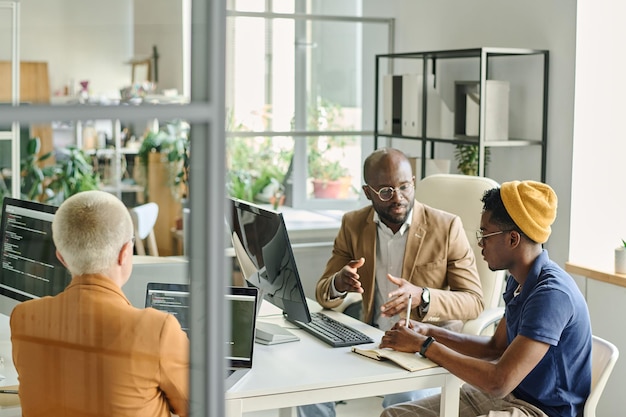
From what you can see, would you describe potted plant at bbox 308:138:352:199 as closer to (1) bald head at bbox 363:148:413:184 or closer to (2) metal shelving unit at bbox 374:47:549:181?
(2) metal shelving unit at bbox 374:47:549:181

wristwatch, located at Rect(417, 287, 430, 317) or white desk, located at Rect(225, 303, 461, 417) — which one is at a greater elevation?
wristwatch, located at Rect(417, 287, 430, 317)

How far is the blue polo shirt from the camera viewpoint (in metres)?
2.27

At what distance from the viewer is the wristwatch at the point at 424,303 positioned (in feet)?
9.13

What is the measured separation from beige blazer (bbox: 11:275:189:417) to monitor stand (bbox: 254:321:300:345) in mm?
1392

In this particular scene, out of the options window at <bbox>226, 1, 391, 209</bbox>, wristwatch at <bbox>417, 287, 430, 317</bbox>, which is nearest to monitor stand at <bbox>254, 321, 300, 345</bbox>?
wristwatch at <bbox>417, 287, 430, 317</bbox>

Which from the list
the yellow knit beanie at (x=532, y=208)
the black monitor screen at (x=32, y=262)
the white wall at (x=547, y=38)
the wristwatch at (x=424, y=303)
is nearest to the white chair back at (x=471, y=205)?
the wristwatch at (x=424, y=303)

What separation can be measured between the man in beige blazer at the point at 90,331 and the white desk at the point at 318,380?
992 mm

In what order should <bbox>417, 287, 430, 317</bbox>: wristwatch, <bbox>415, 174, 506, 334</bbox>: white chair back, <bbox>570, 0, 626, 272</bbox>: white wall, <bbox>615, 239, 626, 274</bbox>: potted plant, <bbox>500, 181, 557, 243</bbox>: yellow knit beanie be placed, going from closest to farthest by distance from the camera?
<bbox>500, 181, 557, 243</bbox>: yellow knit beanie, <bbox>417, 287, 430, 317</bbox>: wristwatch, <bbox>415, 174, 506, 334</bbox>: white chair back, <bbox>615, 239, 626, 274</bbox>: potted plant, <bbox>570, 0, 626, 272</bbox>: white wall

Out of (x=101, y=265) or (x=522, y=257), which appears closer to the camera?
(x=101, y=265)

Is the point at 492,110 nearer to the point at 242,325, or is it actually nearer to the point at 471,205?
the point at 471,205

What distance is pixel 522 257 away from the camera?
2.43 meters

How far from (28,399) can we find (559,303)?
1.52 m

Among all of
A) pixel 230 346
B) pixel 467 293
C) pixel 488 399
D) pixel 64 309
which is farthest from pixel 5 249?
pixel 467 293

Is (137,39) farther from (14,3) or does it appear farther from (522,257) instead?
(522,257)
